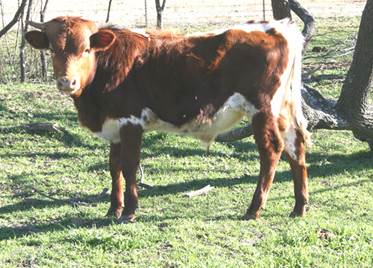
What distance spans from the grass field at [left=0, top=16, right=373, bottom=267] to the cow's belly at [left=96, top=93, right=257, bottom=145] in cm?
87

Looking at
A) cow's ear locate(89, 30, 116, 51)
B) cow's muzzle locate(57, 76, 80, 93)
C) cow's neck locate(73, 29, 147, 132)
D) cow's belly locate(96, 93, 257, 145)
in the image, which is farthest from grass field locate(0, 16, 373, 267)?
cow's ear locate(89, 30, 116, 51)

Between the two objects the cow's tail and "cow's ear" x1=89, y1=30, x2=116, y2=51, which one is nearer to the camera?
"cow's ear" x1=89, y1=30, x2=116, y2=51

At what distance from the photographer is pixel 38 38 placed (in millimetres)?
6434

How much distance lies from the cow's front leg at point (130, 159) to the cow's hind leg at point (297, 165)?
1.57 m

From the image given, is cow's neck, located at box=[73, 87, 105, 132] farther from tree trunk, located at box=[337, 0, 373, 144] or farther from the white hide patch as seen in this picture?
tree trunk, located at box=[337, 0, 373, 144]

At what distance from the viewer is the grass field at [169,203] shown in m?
5.59

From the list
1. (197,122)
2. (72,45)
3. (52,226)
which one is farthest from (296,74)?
(52,226)

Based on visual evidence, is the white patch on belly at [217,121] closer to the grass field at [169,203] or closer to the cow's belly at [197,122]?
the cow's belly at [197,122]

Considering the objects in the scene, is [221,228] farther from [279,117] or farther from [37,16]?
[37,16]

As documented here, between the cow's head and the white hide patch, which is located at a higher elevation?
the cow's head

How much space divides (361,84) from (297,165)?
8.08 feet

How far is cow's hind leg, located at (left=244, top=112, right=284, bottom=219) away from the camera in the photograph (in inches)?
264

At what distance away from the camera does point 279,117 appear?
6.94 metres

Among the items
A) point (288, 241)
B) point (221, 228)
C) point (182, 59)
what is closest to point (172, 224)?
point (221, 228)
